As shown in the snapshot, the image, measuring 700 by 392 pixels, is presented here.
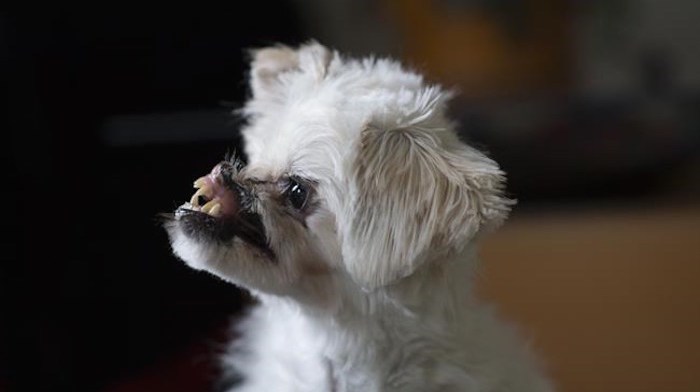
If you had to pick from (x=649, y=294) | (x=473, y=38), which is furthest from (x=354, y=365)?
(x=473, y=38)

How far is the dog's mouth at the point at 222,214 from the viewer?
0.77m

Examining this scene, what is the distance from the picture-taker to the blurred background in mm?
1355

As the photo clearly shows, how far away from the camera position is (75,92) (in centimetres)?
143

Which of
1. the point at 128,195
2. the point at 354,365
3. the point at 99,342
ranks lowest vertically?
the point at 354,365

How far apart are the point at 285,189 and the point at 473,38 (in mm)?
1230

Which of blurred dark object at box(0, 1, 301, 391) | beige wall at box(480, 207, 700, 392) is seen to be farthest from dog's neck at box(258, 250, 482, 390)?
beige wall at box(480, 207, 700, 392)

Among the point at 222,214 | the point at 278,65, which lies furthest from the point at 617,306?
the point at 222,214

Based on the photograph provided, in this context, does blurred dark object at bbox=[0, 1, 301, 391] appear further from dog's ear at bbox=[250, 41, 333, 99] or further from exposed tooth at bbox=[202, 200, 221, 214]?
exposed tooth at bbox=[202, 200, 221, 214]

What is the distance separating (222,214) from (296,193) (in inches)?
2.6

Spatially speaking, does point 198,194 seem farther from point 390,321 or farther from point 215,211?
point 390,321

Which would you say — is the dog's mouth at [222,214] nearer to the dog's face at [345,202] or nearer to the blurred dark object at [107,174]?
the dog's face at [345,202]

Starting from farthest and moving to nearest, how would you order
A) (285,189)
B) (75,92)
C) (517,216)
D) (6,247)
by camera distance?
(517,216) → (75,92) → (6,247) → (285,189)

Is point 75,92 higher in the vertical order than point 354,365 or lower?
higher

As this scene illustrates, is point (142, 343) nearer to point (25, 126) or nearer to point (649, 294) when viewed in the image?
point (25, 126)
